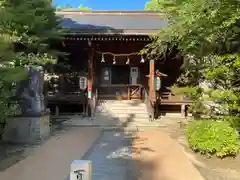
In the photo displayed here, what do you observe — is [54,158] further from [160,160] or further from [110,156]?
[160,160]

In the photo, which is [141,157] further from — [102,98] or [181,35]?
[102,98]

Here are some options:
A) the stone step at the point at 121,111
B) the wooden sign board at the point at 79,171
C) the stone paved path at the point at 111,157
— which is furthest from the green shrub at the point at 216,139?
the stone step at the point at 121,111

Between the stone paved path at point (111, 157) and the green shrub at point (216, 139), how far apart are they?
6.61 feet

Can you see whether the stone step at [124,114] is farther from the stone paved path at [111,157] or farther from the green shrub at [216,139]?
the green shrub at [216,139]

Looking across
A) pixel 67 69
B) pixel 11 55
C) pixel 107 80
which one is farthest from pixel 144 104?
pixel 11 55

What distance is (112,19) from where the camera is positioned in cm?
2130


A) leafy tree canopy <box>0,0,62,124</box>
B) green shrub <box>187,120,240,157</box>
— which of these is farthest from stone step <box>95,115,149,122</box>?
green shrub <box>187,120,240,157</box>

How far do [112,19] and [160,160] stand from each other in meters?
14.2

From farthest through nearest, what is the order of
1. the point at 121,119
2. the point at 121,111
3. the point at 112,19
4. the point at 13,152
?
the point at 112,19 < the point at 121,111 < the point at 121,119 < the point at 13,152

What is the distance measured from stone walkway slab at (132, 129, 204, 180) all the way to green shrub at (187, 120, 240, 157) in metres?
0.59

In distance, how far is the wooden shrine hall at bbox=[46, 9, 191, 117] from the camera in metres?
17.4

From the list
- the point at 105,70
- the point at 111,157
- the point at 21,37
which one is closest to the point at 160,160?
the point at 111,157

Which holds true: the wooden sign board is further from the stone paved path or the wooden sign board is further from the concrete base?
the concrete base

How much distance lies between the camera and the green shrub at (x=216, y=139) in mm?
8938
